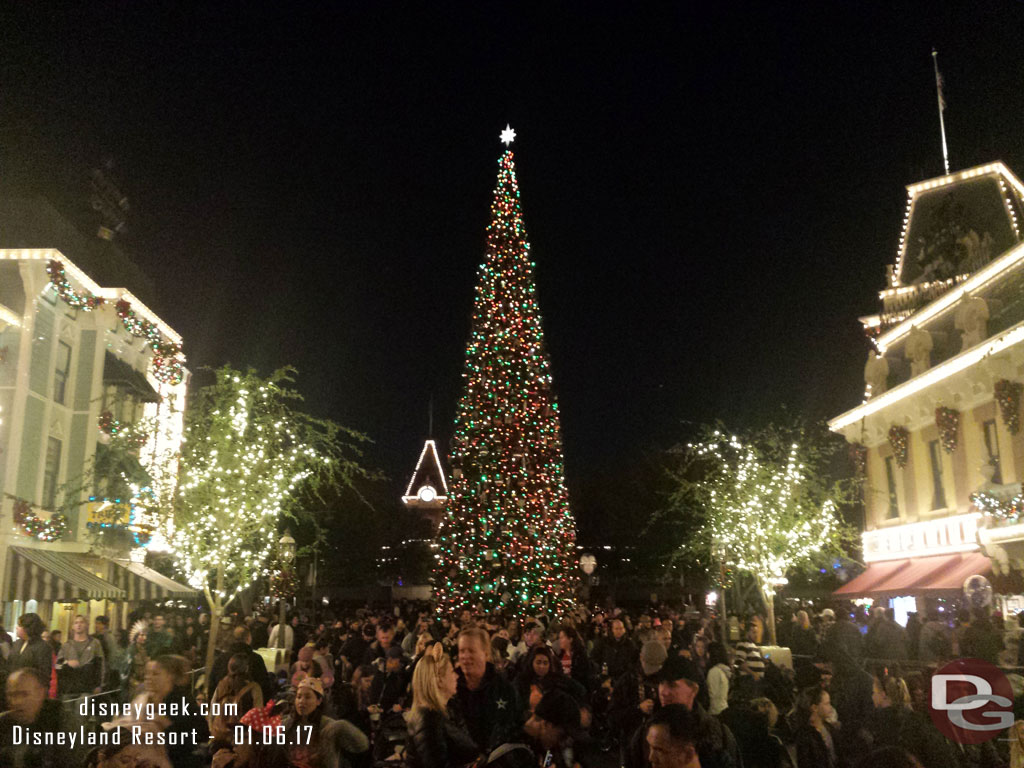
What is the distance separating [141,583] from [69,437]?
4.72m

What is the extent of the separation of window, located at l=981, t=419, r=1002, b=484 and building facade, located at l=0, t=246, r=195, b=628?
20.2m

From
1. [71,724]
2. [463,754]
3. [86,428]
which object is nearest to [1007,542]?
[463,754]

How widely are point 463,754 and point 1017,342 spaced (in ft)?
67.3

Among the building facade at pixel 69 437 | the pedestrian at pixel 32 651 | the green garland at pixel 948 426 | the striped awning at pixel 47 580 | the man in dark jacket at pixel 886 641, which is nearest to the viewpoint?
the pedestrian at pixel 32 651

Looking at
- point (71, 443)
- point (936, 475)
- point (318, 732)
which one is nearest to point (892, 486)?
point (936, 475)

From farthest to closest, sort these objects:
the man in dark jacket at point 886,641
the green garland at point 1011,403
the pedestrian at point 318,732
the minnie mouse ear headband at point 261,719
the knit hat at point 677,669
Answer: the green garland at point 1011,403 < the man in dark jacket at point 886,641 < the knit hat at point 677,669 < the minnie mouse ear headband at point 261,719 < the pedestrian at point 318,732

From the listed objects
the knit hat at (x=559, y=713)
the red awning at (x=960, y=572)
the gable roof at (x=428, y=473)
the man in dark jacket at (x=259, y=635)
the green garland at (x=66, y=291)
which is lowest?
the knit hat at (x=559, y=713)

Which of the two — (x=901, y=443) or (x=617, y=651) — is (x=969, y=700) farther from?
(x=901, y=443)

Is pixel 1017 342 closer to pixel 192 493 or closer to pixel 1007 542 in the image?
→ pixel 1007 542

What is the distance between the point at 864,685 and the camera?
977 cm

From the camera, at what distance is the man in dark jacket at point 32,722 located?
5.50 meters

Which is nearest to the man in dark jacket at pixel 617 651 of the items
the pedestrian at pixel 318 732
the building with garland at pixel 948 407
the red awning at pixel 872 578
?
the pedestrian at pixel 318 732

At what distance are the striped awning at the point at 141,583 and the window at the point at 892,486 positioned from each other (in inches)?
906

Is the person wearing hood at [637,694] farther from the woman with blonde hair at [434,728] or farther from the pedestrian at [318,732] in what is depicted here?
the pedestrian at [318,732]
